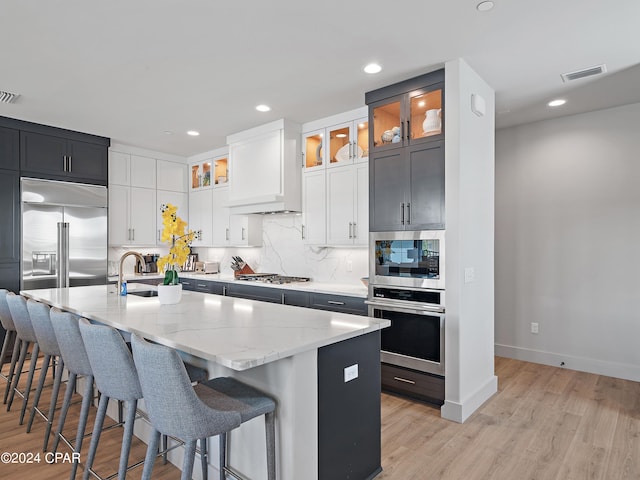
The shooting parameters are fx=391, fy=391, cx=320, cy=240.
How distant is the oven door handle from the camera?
3.05m

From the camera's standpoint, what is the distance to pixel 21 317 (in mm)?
2799

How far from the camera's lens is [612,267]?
12.8 feet

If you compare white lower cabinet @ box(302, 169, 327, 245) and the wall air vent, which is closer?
the wall air vent

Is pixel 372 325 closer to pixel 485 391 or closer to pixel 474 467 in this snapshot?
pixel 474 467

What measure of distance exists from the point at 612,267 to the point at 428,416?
98.7 inches

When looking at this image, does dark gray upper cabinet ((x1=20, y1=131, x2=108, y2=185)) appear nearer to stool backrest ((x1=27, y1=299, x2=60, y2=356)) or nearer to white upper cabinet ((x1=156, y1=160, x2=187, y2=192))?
white upper cabinet ((x1=156, y1=160, x2=187, y2=192))

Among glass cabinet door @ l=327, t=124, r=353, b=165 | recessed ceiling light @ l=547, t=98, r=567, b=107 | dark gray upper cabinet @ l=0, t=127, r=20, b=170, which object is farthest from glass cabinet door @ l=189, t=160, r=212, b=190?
recessed ceiling light @ l=547, t=98, r=567, b=107

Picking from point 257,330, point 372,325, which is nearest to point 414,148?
point 372,325

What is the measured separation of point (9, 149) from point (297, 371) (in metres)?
4.55

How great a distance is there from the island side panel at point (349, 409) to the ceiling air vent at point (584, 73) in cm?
266

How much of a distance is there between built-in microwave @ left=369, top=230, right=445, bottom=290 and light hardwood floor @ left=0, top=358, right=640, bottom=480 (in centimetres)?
101

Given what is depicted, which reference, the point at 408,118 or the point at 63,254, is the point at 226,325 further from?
the point at 63,254

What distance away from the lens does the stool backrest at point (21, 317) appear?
2752mm

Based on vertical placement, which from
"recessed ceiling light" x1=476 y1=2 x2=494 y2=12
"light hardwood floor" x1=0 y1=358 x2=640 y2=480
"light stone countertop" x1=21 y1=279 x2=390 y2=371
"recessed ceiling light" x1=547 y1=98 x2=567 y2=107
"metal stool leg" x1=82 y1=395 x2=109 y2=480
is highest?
"recessed ceiling light" x1=476 y1=2 x2=494 y2=12
